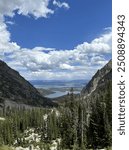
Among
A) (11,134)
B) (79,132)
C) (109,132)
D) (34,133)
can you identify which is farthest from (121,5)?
(34,133)

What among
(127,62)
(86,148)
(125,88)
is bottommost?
(86,148)

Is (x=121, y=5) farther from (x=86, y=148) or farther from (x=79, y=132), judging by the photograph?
(x=79, y=132)

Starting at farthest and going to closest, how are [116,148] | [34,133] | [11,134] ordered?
[34,133] → [11,134] → [116,148]

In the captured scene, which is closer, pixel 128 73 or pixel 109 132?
pixel 128 73

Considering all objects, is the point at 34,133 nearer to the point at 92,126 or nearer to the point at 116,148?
the point at 92,126

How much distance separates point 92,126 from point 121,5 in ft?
307

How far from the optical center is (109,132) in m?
94.2

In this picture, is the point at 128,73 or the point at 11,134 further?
the point at 11,134

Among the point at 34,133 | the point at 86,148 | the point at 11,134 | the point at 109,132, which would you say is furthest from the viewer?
the point at 34,133

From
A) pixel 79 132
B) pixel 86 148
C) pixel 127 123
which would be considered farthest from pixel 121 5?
pixel 79 132

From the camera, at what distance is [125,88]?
11578 mm

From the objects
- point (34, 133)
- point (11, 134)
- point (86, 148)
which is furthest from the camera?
point (34, 133)

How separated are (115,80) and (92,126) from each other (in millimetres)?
93354

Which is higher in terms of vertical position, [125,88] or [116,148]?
[125,88]
